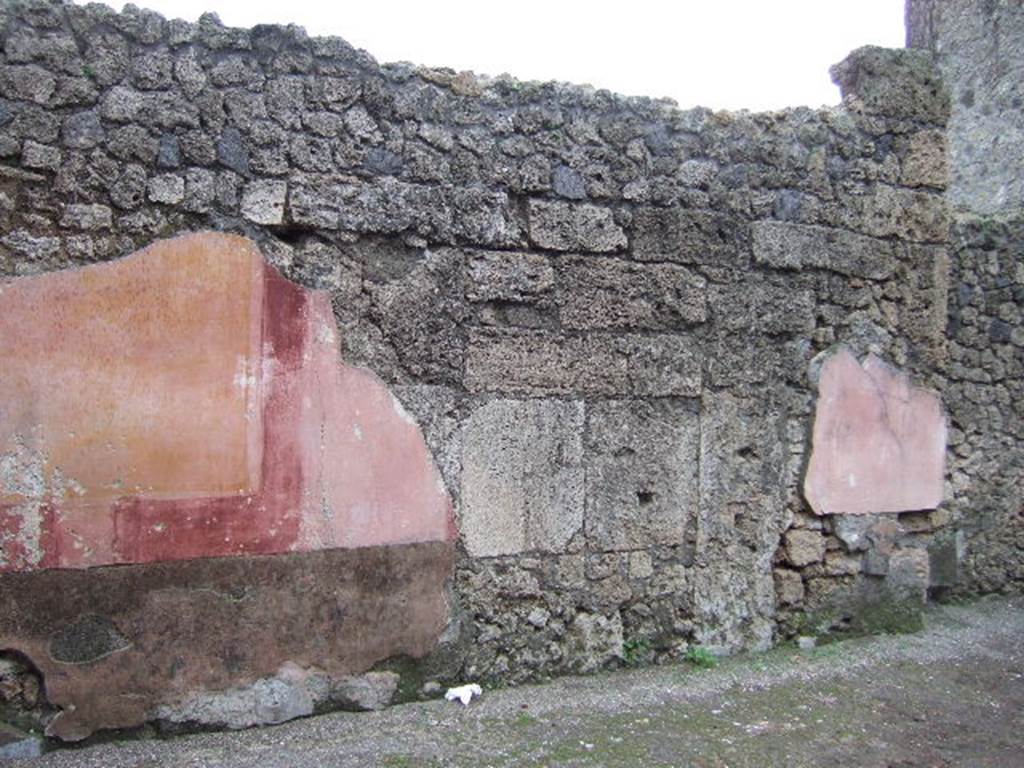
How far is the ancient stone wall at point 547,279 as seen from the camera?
10.2 feet

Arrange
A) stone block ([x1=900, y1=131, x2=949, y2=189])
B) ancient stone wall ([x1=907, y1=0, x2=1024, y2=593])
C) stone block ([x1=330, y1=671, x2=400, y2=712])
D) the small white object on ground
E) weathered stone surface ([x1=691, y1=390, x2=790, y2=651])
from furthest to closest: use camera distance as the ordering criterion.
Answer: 1. ancient stone wall ([x1=907, y1=0, x2=1024, y2=593])
2. stone block ([x1=900, y1=131, x2=949, y2=189])
3. weathered stone surface ([x1=691, y1=390, x2=790, y2=651])
4. the small white object on ground
5. stone block ([x1=330, y1=671, x2=400, y2=712])

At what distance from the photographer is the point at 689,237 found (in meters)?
3.99

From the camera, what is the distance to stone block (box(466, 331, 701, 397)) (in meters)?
3.64

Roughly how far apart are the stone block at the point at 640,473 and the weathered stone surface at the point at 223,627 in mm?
734

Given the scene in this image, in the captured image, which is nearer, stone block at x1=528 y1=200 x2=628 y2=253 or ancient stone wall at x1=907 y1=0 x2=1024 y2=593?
stone block at x1=528 y1=200 x2=628 y2=253

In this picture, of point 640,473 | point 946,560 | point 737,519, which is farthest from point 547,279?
point 946,560

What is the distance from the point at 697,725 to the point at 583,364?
1.48 metres

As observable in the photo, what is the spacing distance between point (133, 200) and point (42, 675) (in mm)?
1604

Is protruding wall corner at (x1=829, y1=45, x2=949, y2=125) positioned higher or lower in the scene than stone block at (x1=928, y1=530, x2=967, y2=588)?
higher

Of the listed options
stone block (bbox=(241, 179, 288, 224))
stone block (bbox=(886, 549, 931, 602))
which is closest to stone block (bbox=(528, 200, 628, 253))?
stone block (bbox=(241, 179, 288, 224))

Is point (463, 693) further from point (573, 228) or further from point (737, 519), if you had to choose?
point (573, 228)

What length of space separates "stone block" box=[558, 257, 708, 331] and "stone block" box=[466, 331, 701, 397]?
7cm

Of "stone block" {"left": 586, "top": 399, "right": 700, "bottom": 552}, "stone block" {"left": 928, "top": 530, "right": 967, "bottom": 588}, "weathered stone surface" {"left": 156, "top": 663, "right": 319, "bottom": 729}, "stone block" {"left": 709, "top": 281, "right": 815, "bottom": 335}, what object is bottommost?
"weathered stone surface" {"left": 156, "top": 663, "right": 319, "bottom": 729}

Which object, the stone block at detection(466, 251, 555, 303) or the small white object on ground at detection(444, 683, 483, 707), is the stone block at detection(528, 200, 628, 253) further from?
the small white object on ground at detection(444, 683, 483, 707)
